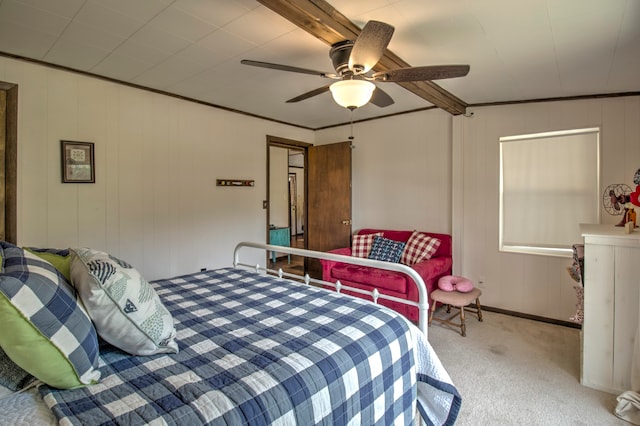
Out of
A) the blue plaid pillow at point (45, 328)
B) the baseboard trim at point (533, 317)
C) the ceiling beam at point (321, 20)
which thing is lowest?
the baseboard trim at point (533, 317)

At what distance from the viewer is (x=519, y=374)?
7.96 feet

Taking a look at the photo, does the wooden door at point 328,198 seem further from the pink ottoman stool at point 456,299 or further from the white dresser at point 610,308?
the white dresser at point 610,308

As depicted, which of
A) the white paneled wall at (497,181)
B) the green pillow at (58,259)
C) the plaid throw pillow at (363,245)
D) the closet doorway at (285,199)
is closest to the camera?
the green pillow at (58,259)

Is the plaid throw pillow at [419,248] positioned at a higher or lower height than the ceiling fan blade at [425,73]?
lower

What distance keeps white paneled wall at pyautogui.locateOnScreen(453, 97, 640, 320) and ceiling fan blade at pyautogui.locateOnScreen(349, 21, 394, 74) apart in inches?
95.4

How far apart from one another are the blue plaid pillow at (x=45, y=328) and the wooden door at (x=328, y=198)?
3.92m

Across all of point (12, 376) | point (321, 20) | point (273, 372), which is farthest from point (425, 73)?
point (12, 376)

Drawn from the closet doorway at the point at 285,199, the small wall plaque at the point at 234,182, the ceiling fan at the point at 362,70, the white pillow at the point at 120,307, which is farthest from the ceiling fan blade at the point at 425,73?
the closet doorway at the point at 285,199

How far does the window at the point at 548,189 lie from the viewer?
10.8 ft

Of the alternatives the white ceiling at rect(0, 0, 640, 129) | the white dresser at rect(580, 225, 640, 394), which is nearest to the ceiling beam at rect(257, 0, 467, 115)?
the white ceiling at rect(0, 0, 640, 129)

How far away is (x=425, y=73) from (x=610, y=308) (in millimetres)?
1986

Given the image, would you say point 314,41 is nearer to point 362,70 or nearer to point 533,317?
point 362,70

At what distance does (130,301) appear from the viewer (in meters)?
1.18

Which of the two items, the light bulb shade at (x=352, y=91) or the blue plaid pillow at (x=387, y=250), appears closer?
the light bulb shade at (x=352, y=91)
